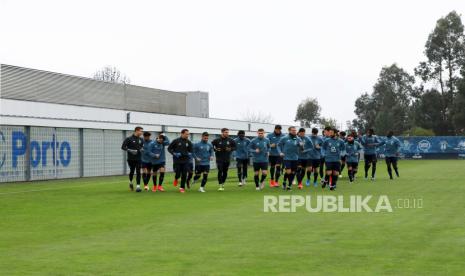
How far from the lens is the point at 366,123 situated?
415ft

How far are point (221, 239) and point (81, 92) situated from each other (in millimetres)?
34474

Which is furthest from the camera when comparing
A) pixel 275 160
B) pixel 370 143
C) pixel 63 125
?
pixel 63 125

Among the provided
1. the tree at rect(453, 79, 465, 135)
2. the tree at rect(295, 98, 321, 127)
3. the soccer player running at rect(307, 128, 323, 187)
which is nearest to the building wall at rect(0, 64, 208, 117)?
the soccer player running at rect(307, 128, 323, 187)

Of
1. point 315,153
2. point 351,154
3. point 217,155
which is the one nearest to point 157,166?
point 217,155

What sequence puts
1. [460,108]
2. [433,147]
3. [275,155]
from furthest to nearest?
[460,108], [433,147], [275,155]

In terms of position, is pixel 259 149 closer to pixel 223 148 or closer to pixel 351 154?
pixel 223 148

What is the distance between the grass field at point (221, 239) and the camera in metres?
9.65

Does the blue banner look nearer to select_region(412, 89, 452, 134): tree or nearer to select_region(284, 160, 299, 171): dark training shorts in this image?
select_region(412, 89, 452, 134): tree

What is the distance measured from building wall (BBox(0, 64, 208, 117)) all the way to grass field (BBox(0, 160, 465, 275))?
1953cm

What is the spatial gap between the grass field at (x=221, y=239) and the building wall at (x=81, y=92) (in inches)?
769

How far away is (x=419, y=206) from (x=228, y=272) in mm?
10116

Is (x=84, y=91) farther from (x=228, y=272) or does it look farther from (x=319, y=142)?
(x=228, y=272)

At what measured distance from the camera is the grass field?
31.7 ft

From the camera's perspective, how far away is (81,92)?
150ft
